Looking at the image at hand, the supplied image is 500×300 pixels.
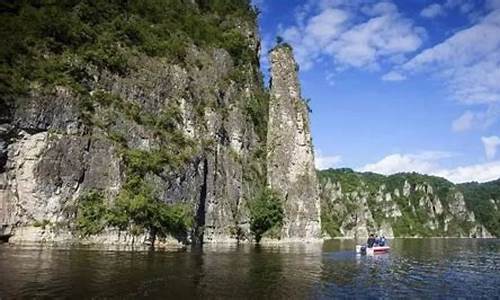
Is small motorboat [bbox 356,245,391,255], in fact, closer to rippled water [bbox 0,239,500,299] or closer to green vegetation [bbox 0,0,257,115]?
rippled water [bbox 0,239,500,299]

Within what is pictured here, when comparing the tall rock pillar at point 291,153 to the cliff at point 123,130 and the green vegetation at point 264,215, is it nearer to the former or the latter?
the green vegetation at point 264,215

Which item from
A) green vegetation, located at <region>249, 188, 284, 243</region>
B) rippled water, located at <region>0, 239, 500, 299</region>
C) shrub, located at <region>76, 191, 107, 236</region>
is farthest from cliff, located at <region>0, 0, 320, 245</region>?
rippled water, located at <region>0, 239, 500, 299</region>

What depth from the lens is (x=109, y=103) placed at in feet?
236

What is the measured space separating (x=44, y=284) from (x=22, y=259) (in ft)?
47.3

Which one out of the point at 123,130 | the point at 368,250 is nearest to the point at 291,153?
the point at 368,250

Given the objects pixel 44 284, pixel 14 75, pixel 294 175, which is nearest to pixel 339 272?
pixel 44 284

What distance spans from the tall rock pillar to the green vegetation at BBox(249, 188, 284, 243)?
5.40 metres

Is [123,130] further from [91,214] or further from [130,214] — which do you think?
[91,214]

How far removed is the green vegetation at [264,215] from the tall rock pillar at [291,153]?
17.7 ft

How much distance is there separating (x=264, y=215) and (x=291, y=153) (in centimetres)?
2004

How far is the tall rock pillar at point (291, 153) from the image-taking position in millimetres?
106125

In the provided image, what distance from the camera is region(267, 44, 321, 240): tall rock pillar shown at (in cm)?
10612

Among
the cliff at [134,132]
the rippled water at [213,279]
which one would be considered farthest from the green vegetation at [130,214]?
the rippled water at [213,279]

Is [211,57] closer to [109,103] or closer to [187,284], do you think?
[109,103]
